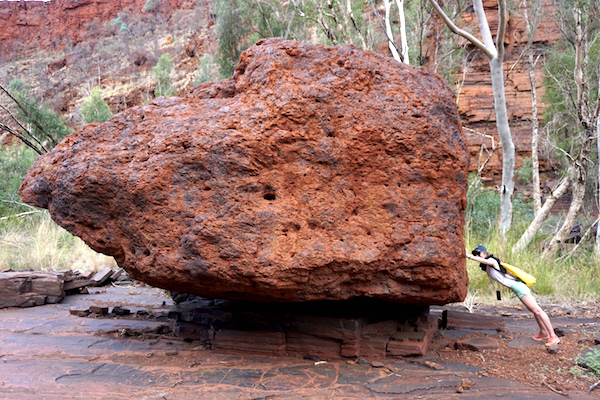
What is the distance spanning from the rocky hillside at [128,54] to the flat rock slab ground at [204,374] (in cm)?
1530

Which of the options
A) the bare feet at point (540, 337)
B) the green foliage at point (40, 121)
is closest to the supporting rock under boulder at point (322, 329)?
the bare feet at point (540, 337)

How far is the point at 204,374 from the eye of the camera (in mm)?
3307

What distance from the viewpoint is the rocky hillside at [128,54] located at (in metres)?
20.4

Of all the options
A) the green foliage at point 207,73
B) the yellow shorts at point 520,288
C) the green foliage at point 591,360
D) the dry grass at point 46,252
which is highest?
the green foliage at point 207,73

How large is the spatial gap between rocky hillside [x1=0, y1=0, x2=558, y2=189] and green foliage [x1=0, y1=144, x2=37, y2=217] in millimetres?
14444

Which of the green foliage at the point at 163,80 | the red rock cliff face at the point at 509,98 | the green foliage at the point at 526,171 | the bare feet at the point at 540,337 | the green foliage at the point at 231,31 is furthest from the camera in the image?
the green foliage at the point at 163,80

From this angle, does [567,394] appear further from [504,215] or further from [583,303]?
[504,215]

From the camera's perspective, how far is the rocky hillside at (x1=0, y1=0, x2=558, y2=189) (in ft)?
66.9

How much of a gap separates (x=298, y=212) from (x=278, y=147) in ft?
1.49

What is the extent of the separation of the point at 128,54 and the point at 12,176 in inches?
945

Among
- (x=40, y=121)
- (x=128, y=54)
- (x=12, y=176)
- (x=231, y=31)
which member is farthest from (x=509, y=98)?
(x=128, y=54)

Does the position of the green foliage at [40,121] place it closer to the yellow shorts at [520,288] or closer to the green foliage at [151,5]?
the yellow shorts at [520,288]

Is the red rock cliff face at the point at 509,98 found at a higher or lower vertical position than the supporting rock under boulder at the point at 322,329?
higher

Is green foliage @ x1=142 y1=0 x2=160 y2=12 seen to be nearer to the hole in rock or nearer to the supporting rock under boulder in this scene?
the supporting rock under boulder
